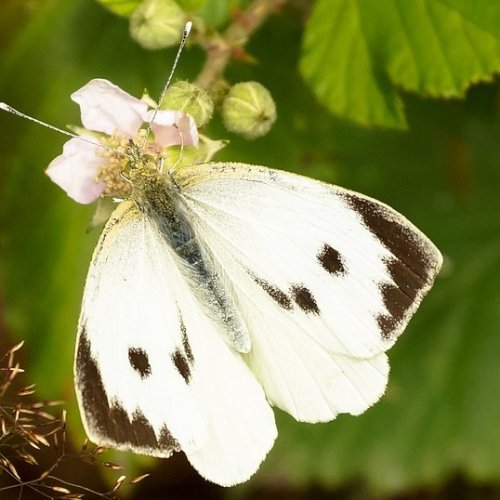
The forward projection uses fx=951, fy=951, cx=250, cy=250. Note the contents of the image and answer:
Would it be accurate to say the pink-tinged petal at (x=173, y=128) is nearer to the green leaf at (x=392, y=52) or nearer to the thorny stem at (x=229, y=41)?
the thorny stem at (x=229, y=41)

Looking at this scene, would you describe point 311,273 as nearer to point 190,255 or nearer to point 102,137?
point 190,255

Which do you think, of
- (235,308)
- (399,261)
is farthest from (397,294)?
(235,308)

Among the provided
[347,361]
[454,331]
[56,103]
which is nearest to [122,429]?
[347,361]

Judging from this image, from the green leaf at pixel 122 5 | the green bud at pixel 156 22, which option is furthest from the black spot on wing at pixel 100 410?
the green leaf at pixel 122 5

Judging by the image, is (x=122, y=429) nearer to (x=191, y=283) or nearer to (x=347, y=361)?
(x=191, y=283)

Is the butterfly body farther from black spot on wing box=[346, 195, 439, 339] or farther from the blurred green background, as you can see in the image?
Answer: the blurred green background

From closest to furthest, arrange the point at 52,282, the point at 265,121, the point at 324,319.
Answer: the point at 324,319, the point at 265,121, the point at 52,282
